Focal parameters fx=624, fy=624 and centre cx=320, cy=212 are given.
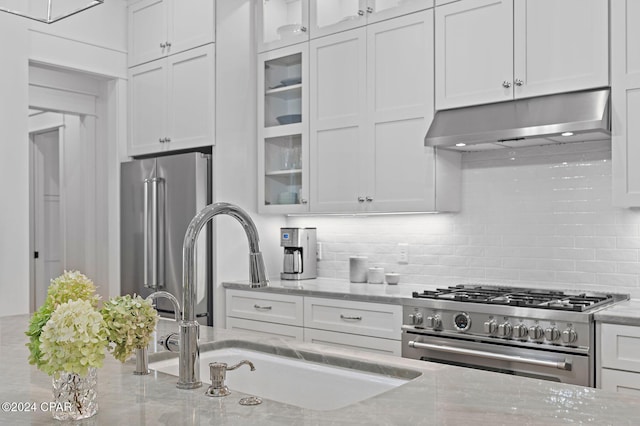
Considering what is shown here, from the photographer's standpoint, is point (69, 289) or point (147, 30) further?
point (147, 30)

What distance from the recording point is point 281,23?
14.9 feet

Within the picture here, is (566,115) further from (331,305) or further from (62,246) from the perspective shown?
(62,246)

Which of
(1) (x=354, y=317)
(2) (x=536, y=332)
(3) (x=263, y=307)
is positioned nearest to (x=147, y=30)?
(3) (x=263, y=307)

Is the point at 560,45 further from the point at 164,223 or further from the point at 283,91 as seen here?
the point at 164,223

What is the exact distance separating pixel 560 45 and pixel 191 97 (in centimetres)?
259

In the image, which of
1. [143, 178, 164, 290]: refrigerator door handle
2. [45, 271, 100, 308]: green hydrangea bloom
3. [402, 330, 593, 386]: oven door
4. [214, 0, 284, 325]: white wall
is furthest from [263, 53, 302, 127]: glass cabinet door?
[45, 271, 100, 308]: green hydrangea bloom

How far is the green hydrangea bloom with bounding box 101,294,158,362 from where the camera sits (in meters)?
1.60

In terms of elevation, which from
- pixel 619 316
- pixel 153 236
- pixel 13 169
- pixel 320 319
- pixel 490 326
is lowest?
pixel 320 319

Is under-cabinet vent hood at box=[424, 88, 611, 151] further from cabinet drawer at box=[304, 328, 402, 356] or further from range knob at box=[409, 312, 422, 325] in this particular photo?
cabinet drawer at box=[304, 328, 402, 356]

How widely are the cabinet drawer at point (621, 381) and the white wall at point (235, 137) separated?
2536 millimetres

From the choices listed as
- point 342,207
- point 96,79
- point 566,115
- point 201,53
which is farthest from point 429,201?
point 96,79

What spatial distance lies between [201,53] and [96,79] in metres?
1.11

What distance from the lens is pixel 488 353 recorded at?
3074mm

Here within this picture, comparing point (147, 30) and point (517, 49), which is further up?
point (147, 30)
